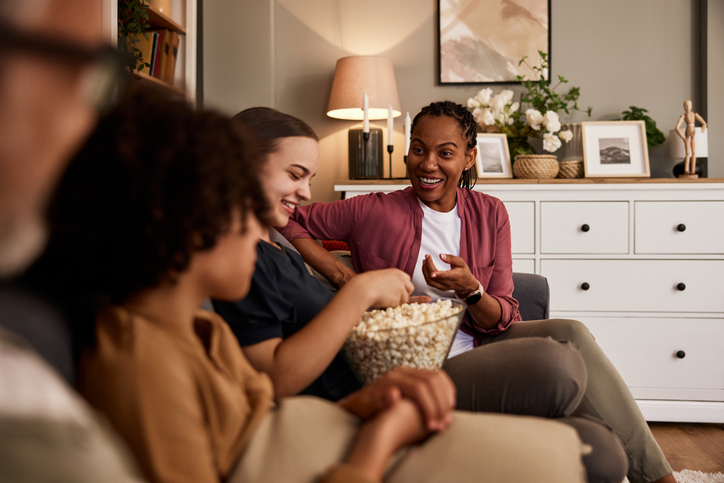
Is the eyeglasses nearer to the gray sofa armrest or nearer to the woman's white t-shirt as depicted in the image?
the woman's white t-shirt

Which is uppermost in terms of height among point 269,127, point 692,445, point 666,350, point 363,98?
point 363,98

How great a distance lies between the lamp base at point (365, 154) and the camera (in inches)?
106

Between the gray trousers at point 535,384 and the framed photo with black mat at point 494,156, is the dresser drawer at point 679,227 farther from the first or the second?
the gray trousers at point 535,384

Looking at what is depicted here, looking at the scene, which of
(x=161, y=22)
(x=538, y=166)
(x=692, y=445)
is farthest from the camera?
(x=161, y=22)

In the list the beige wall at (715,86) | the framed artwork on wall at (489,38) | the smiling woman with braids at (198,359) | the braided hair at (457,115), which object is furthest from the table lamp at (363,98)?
the smiling woman with braids at (198,359)

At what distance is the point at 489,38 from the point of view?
2893 mm

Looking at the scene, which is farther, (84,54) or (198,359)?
(198,359)

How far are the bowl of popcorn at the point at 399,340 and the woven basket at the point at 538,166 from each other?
1766 mm

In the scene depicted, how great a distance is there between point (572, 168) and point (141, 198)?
2.51m

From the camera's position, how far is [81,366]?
48 cm

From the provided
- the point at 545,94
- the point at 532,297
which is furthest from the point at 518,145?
the point at 532,297

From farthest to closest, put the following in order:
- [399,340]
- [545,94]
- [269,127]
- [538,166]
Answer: [545,94] → [538,166] → [269,127] → [399,340]

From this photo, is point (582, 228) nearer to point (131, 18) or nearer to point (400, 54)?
point (400, 54)

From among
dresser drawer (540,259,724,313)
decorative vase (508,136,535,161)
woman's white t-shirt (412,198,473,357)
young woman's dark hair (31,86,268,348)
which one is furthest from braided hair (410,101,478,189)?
young woman's dark hair (31,86,268,348)
